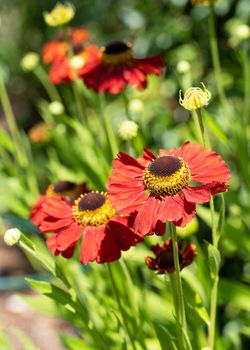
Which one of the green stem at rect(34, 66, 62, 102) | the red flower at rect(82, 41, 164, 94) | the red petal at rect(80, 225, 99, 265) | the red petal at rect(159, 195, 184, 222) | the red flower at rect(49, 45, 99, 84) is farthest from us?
the green stem at rect(34, 66, 62, 102)

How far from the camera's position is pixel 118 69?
114 centimetres

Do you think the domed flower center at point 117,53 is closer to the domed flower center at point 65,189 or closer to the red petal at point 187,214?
the domed flower center at point 65,189

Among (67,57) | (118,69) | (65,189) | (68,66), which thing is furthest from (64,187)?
(67,57)

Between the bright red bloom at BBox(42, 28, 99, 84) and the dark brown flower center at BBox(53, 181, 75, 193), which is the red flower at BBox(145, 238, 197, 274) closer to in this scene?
the dark brown flower center at BBox(53, 181, 75, 193)

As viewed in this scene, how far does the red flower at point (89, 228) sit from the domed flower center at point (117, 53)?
0.39 meters

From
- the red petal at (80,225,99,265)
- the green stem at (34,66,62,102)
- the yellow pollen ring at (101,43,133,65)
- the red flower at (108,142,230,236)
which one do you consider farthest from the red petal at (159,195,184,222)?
the green stem at (34,66,62,102)

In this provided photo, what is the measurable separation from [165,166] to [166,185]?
2 centimetres

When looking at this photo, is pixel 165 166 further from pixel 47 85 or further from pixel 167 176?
pixel 47 85

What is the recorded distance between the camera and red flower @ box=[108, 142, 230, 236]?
25.7 inches

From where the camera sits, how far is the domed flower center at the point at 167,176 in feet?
2.27

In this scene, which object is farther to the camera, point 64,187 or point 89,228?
point 64,187

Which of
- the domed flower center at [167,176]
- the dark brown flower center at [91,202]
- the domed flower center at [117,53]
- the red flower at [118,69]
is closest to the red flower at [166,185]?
the domed flower center at [167,176]

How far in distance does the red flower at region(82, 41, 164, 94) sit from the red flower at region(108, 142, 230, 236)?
1.17 feet

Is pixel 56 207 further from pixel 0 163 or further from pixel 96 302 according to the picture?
pixel 0 163
